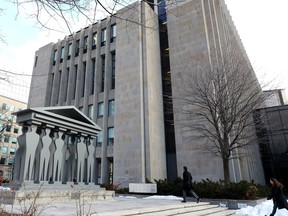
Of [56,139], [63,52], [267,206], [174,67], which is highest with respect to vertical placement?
[63,52]

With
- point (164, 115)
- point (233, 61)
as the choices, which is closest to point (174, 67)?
point (164, 115)

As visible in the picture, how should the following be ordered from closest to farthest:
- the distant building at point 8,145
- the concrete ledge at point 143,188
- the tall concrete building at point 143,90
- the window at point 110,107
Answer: the concrete ledge at point 143,188 → the tall concrete building at point 143,90 → the window at point 110,107 → the distant building at point 8,145

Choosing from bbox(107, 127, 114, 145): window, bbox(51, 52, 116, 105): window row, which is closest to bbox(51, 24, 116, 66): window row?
bbox(51, 52, 116, 105): window row

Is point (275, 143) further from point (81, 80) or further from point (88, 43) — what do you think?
point (88, 43)

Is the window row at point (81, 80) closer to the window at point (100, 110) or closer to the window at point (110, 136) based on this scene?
the window at point (100, 110)

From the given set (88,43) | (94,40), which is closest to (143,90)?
(88,43)

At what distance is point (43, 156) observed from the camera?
10273 millimetres

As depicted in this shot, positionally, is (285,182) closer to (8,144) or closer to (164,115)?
(164,115)

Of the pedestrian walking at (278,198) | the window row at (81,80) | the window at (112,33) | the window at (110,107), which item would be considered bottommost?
the pedestrian walking at (278,198)

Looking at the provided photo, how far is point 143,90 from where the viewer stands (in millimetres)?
23562

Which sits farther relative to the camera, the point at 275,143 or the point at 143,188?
the point at 275,143

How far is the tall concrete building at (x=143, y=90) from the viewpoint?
21672 millimetres

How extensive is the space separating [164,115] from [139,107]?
148 inches

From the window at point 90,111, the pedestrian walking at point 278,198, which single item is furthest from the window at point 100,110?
the pedestrian walking at point 278,198
